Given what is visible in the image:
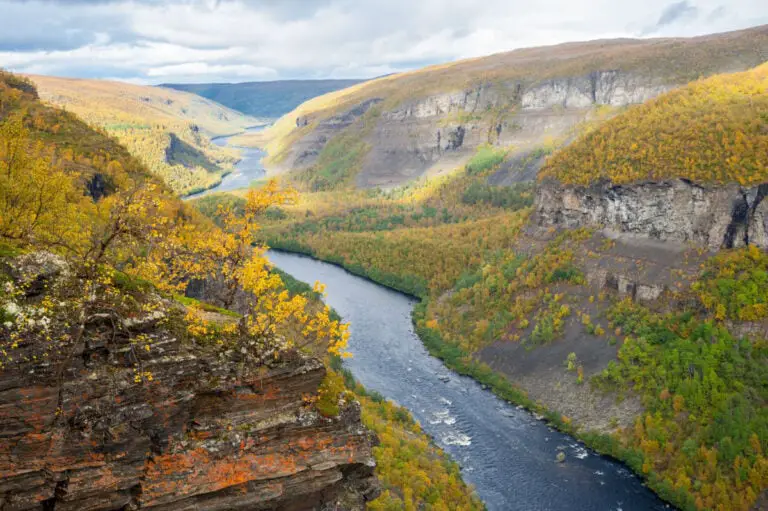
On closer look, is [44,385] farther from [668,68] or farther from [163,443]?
[668,68]

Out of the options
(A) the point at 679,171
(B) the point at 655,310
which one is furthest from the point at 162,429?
(A) the point at 679,171

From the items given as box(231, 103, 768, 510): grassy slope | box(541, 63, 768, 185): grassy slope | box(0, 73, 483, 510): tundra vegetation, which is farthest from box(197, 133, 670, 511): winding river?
box(0, 73, 483, 510): tundra vegetation

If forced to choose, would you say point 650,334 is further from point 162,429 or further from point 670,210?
point 162,429

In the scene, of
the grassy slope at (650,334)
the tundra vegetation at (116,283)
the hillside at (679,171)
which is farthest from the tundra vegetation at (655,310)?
the tundra vegetation at (116,283)

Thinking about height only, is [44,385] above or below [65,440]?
above

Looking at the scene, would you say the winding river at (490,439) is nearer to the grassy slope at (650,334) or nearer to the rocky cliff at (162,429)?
the grassy slope at (650,334)

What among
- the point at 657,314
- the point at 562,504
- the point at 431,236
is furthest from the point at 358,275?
the point at 562,504

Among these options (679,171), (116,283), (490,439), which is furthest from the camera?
(679,171)
